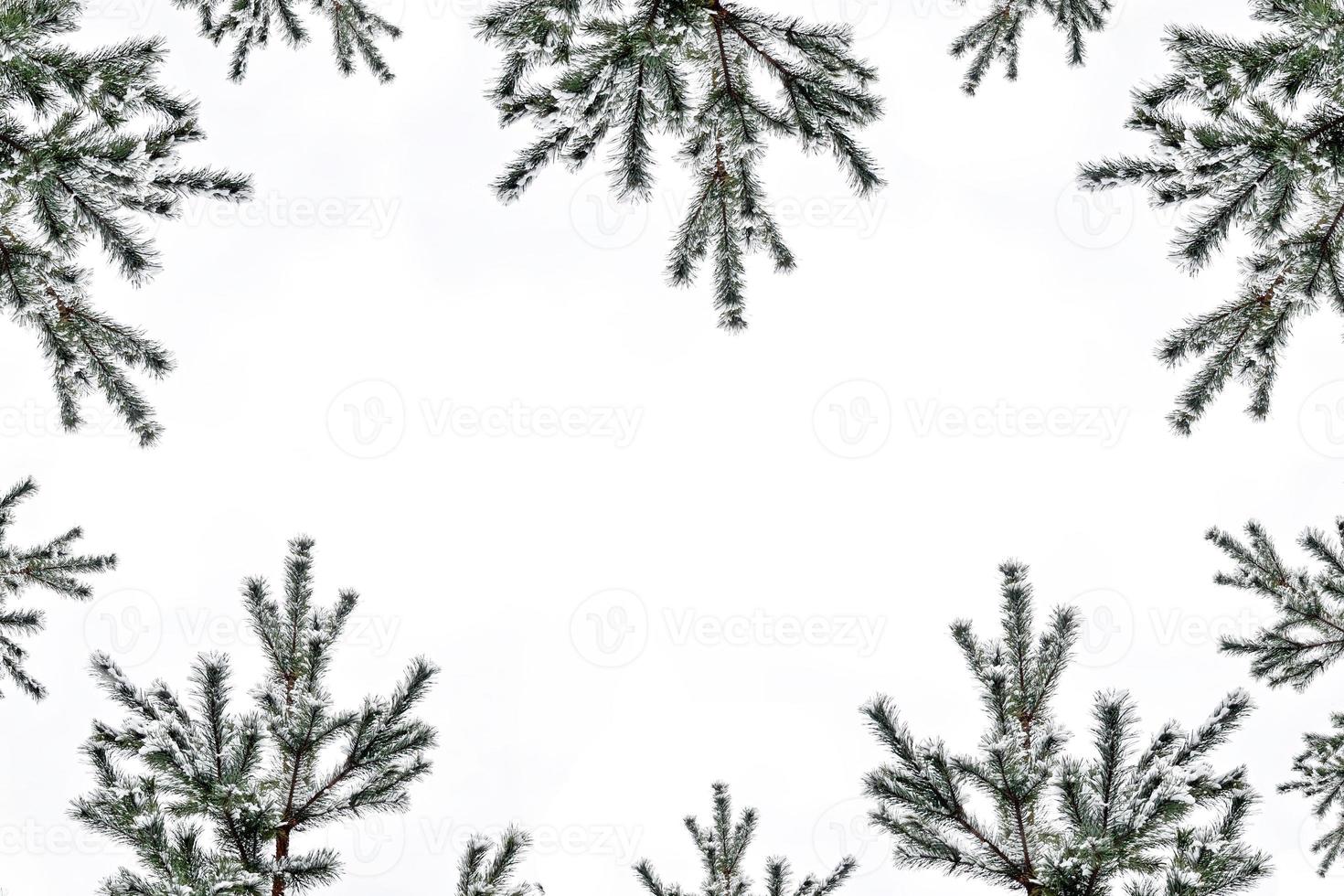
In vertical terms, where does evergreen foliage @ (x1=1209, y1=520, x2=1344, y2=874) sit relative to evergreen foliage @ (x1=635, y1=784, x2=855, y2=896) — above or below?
above

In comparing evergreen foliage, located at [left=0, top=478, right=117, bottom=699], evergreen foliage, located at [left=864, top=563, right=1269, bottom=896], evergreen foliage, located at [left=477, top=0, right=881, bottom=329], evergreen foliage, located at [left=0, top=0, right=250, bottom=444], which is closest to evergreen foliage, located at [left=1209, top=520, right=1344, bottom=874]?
evergreen foliage, located at [left=864, top=563, right=1269, bottom=896]

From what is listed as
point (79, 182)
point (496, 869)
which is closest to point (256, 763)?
point (496, 869)

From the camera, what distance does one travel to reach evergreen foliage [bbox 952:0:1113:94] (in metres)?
5.11

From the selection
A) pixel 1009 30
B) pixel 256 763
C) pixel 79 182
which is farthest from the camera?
pixel 1009 30

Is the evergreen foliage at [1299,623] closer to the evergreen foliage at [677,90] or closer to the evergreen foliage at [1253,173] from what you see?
the evergreen foliage at [1253,173]

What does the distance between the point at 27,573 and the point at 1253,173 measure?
10158 mm

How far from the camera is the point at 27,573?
7.09m

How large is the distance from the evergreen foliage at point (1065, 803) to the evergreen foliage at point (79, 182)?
12.7 ft

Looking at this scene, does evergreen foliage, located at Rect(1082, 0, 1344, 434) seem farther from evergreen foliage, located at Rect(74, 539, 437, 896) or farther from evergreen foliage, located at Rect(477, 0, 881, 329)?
evergreen foliage, located at Rect(74, 539, 437, 896)

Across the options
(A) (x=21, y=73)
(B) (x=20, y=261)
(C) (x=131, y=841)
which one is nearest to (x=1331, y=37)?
(A) (x=21, y=73)

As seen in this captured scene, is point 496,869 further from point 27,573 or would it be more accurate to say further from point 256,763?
point 27,573

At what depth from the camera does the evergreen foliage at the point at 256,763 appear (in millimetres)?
3305

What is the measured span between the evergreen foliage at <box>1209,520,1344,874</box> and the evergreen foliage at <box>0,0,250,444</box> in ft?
27.3

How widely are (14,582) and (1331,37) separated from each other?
34.5 ft
